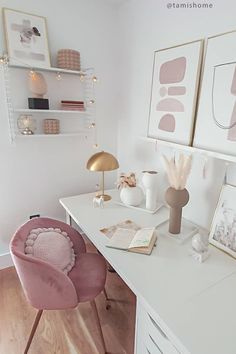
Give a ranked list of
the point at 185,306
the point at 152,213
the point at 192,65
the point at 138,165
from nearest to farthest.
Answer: the point at 185,306, the point at 192,65, the point at 152,213, the point at 138,165

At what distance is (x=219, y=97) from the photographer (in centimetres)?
126

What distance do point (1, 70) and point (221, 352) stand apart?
205cm

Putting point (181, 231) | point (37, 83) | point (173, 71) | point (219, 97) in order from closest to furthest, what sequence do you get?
point (219, 97)
point (181, 231)
point (173, 71)
point (37, 83)

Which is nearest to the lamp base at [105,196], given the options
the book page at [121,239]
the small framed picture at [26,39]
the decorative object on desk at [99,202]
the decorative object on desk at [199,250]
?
the decorative object on desk at [99,202]

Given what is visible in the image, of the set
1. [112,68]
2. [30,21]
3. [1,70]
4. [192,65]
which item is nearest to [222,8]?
[192,65]

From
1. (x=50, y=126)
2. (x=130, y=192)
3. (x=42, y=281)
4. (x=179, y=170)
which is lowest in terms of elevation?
(x=42, y=281)

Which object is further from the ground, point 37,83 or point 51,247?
point 37,83

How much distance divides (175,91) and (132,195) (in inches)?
30.8

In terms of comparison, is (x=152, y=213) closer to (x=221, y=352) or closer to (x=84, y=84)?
(x=221, y=352)

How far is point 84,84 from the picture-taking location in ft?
6.89

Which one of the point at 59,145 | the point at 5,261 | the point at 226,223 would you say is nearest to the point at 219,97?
the point at 226,223

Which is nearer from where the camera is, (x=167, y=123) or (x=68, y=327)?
(x=68, y=327)

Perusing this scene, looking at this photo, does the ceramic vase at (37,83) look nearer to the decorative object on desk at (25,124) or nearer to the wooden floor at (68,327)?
the decorative object on desk at (25,124)

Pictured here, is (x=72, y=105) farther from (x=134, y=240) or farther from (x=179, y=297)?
(x=179, y=297)
